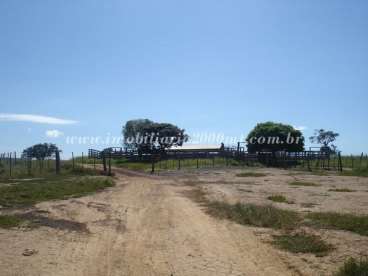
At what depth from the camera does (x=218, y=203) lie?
1823 cm

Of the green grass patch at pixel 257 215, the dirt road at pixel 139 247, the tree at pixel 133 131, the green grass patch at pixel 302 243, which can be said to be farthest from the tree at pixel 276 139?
the green grass patch at pixel 302 243

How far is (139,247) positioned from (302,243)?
3735 mm

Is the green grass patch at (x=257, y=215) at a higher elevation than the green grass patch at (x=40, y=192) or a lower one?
lower

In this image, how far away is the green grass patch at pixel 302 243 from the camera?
9688 millimetres

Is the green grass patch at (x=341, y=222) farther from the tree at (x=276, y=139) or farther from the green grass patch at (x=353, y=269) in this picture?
the tree at (x=276, y=139)

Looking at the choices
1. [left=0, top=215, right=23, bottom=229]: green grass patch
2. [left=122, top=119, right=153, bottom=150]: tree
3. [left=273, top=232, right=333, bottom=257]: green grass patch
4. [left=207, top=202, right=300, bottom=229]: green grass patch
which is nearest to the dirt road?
[left=273, top=232, right=333, bottom=257]: green grass patch

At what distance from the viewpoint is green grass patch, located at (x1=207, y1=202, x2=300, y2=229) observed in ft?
43.4

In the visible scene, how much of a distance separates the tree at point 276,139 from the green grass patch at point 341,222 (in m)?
58.7

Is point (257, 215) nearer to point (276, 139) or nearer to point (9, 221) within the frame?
point (9, 221)

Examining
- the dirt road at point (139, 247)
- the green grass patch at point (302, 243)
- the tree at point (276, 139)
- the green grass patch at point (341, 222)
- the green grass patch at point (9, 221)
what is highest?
the tree at point (276, 139)

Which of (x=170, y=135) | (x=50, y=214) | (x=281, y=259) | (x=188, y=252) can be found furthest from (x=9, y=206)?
(x=170, y=135)

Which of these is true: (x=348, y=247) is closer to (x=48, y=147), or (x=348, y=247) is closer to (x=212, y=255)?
(x=212, y=255)

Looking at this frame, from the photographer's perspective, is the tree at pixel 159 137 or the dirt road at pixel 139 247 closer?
the dirt road at pixel 139 247

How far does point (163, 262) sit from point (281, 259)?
2376 millimetres
